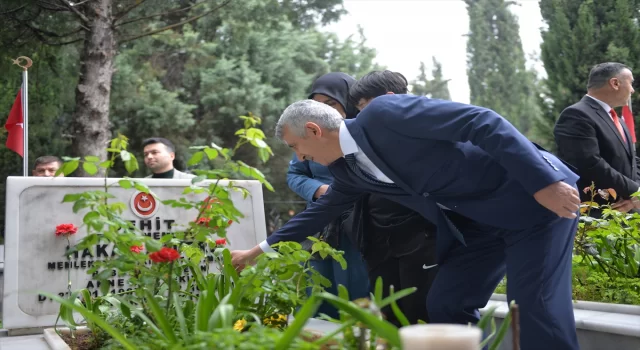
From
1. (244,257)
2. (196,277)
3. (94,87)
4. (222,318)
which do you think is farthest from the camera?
(94,87)

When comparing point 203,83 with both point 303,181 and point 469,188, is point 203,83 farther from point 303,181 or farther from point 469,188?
point 469,188

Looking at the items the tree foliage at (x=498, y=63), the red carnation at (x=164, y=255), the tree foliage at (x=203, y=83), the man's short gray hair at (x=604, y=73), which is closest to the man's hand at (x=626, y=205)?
the man's short gray hair at (x=604, y=73)

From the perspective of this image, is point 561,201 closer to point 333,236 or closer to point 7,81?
point 333,236

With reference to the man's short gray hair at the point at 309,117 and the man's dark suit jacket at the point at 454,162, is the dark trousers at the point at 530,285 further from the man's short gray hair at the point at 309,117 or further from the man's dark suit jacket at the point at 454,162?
the man's short gray hair at the point at 309,117

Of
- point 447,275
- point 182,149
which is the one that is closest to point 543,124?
point 182,149

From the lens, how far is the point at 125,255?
2.92m

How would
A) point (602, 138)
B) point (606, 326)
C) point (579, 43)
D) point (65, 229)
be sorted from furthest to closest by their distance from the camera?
point (579, 43)
point (602, 138)
point (65, 229)
point (606, 326)

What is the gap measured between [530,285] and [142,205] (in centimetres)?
302

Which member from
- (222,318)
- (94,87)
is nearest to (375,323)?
(222,318)

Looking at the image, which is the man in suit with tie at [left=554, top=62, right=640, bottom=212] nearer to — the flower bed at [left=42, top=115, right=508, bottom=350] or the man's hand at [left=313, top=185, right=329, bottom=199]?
the man's hand at [left=313, top=185, right=329, bottom=199]

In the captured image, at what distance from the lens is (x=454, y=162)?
9.85ft

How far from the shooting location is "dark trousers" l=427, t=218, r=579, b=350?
2766 mm

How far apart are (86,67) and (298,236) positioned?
24.4ft

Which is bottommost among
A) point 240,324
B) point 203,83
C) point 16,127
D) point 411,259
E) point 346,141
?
point 240,324
